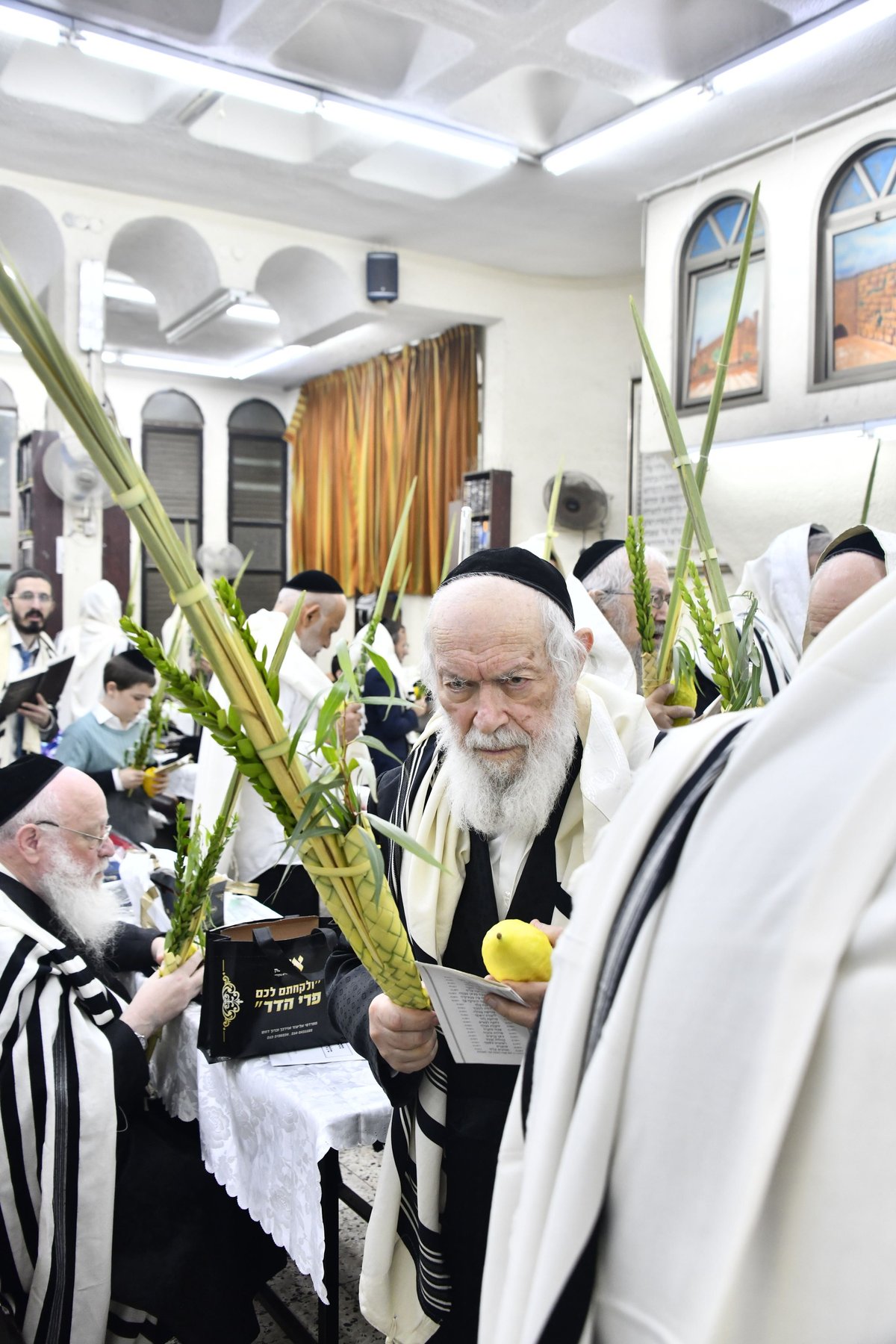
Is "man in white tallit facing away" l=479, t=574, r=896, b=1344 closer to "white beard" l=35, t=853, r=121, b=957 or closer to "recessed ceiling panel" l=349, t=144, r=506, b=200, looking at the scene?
"white beard" l=35, t=853, r=121, b=957

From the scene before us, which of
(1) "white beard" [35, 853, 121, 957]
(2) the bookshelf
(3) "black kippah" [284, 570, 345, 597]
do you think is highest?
(2) the bookshelf

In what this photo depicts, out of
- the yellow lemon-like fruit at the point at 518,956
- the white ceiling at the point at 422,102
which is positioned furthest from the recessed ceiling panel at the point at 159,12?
the yellow lemon-like fruit at the point at 518,956

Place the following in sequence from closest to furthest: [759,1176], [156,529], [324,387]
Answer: [759,1176], [156,529], [324,387]

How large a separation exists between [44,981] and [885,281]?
5.50 meters

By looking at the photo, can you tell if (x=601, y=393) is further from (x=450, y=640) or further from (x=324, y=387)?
(x=450, y=640)

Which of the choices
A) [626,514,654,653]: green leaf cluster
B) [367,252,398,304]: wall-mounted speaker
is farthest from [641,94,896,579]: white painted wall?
[626,514,654,653]: green leaf cluster

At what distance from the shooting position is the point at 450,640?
61.8 inches

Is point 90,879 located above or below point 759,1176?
below

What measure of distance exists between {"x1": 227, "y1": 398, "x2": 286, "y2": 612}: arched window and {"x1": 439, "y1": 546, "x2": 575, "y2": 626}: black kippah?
36.9 feet

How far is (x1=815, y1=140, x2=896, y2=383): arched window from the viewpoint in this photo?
18.5 ft

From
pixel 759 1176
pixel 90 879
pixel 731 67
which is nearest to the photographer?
pixel 759 1176

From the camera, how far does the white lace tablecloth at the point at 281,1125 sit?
1.86 metres

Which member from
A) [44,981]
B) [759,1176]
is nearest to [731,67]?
[44,981]

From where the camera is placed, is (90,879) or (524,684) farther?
(90,879)
